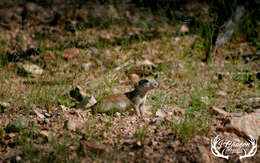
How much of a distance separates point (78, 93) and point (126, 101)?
733mm

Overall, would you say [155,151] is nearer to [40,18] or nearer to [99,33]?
[99,33]

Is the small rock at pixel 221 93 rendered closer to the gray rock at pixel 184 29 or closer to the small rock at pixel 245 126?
the small rock at pixel 245 126

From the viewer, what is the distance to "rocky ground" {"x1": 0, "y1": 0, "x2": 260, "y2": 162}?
3.51 m

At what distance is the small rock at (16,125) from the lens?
3643mm

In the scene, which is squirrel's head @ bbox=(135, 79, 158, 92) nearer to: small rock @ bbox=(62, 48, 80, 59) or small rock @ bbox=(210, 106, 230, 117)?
small rock @ bbox=(210, 106, 230, 117)

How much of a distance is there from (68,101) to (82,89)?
357mm

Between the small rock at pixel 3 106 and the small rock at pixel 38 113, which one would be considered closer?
the small rock at pixel 38 113

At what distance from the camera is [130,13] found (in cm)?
739

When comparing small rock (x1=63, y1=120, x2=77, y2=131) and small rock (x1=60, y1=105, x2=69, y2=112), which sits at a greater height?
small rock (x1=60, y1=105, x2=69, y2=112)

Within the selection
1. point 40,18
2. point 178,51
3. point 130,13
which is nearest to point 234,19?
point 178,51

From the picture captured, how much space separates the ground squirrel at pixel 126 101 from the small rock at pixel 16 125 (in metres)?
0.81

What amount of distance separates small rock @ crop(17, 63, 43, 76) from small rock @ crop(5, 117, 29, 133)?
1.70 m

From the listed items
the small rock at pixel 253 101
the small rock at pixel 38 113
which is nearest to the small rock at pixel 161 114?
the small rock at pixel 253 101

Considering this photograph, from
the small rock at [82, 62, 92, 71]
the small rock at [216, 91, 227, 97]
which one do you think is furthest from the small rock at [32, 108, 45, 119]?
the small rock at [216, 91, 227, 97]
